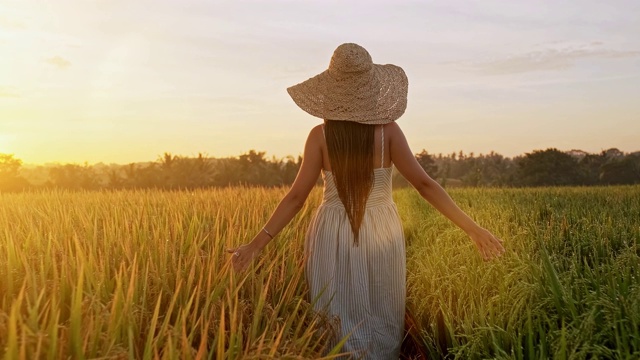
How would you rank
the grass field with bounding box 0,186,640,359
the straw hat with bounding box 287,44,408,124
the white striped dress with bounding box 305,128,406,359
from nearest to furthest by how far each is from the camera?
the grass field with bounding box 0,186,640,359
the straw hat with bounding box 287,44,408,124
the white striped dress with bounding box 305,128,406,359

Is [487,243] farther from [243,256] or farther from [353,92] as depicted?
[243,256]

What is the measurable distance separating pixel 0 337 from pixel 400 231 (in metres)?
1.88

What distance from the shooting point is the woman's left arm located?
2928mm

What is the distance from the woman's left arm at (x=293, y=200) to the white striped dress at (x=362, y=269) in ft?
0.42

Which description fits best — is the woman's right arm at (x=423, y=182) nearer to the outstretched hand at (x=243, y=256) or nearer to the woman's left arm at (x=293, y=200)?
the woman's left arm at (x=293, y=200)

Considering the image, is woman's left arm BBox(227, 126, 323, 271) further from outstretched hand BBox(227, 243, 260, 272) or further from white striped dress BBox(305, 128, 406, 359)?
white striped dress BBox(305, 128, 406, 359)

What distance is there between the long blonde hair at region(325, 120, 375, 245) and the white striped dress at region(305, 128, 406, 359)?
104 millimetres

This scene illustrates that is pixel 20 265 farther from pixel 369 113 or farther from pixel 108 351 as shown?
pixel 369 113

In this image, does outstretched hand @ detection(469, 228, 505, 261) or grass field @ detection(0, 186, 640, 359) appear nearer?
grass field @ detection(0, 186, 640, 359)

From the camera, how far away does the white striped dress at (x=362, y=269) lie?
3.06 metres

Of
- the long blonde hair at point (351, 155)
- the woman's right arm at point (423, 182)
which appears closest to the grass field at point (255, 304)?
the woman's right arm at point (423, 182)

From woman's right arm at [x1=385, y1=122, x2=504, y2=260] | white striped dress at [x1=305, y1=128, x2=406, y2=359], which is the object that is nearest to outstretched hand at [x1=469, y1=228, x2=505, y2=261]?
woman's right arm at [x1=385, y1=122, x2=504, y2=260]

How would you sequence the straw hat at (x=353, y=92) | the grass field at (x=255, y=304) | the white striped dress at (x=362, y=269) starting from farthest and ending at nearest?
the white striped dress at (x=362, y=269), the straw hat at (x=353, y=92), the grass field at (x=255, y=304)

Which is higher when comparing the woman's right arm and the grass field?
the woman's right arm
